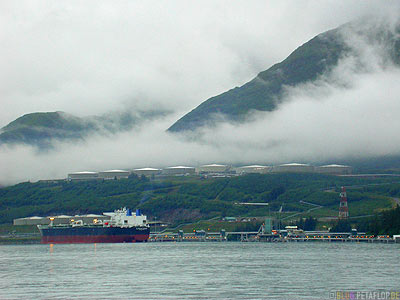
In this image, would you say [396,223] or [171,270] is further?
[396,223]

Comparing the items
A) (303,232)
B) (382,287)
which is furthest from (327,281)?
(303,232)

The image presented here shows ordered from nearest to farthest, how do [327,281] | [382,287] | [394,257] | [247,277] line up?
[382,287]
[327,281]
[247,277]
[394,257]

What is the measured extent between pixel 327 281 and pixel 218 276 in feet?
41.9

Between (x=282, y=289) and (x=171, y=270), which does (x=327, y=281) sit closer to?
(x=282, y=289)

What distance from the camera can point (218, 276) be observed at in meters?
80.9

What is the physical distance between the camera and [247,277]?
7969 centimetres

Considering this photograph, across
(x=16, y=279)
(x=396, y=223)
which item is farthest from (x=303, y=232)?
(x=16, y=279)

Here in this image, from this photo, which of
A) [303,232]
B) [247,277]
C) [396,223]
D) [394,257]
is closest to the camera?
[247,277]

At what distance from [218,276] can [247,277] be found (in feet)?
10.7

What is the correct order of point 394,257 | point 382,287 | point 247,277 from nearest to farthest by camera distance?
point 382,287 → point 247,277 → point 394,257

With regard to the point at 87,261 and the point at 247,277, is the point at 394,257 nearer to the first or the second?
the point at 247,277

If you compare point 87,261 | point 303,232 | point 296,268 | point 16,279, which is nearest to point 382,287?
point 296,268

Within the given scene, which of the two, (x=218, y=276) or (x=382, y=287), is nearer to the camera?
(x=382, y=287)

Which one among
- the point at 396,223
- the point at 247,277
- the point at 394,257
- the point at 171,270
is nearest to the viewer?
the point at 247,277
